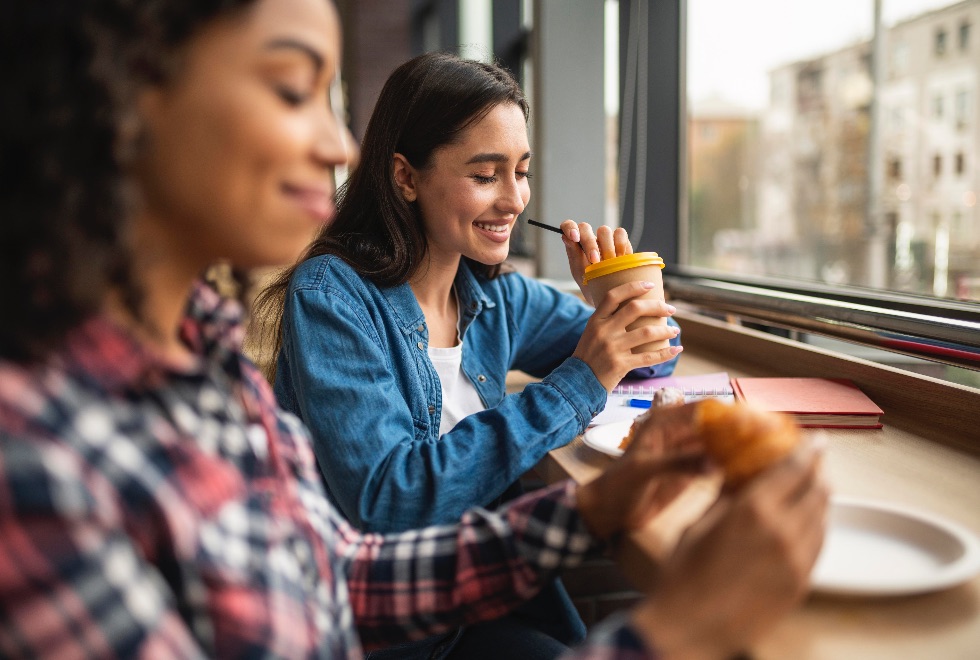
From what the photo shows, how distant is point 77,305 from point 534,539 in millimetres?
460

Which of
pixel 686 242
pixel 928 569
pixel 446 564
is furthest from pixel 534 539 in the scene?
pixel 686 242

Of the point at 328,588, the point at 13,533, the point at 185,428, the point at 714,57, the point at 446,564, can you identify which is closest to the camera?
the point at 13,533

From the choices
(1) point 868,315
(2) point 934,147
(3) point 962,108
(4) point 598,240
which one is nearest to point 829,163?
(2) point 934,147

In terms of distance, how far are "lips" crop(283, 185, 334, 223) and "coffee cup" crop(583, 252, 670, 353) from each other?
2.34ft

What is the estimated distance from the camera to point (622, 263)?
1.31 metres

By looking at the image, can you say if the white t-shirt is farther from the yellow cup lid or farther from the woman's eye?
the woman's eye

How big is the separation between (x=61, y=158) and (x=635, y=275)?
92 cm

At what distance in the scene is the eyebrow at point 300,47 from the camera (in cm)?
61

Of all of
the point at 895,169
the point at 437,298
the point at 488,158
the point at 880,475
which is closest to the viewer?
the point at 880,475

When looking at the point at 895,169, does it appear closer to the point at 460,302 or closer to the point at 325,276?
the point at 460,302

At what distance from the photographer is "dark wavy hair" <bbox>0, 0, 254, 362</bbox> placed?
52 cm

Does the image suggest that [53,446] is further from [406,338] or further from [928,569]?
[406,338]

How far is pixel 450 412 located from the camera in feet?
4.71

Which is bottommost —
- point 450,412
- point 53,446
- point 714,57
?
point 450,412
